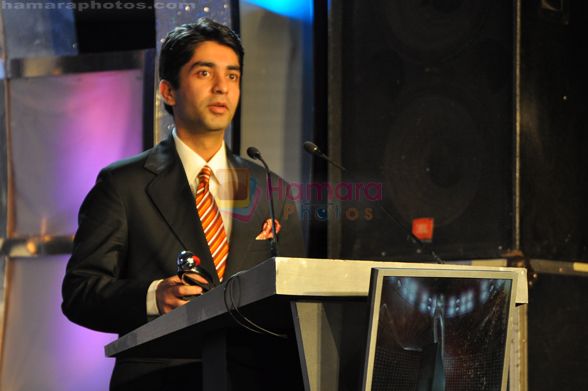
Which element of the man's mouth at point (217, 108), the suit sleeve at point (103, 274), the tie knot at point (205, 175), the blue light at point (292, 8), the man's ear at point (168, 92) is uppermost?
the blue light at point (292, 8)

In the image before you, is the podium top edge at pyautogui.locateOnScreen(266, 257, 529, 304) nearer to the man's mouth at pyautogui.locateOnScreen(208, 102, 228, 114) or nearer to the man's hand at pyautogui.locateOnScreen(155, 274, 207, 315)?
the man's hand at pyautogui.locateOnScreen(155, 274, 207, 315)

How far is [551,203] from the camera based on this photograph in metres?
3.25

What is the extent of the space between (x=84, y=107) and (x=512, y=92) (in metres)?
1.65

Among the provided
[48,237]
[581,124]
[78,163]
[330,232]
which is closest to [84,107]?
[78,163]

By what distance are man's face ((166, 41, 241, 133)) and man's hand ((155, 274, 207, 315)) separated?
76 cm

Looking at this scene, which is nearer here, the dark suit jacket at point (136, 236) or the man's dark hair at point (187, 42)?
the dark suit jacket at point (136, 236)

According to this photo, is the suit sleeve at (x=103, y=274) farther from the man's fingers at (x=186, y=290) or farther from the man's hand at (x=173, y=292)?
the man's fingers at (x=186, y=290)

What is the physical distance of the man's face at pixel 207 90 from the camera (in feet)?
8.76

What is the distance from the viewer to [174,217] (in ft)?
7.95

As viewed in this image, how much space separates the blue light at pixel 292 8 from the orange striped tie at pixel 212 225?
66.6 inches

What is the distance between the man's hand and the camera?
1.84m

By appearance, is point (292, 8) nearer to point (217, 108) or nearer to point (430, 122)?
point (430, 122)

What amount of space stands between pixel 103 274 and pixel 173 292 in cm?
50

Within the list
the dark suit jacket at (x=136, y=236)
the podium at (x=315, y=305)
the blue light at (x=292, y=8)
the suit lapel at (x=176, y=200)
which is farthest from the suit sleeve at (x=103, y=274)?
the blue light at (x=292, y=8)
